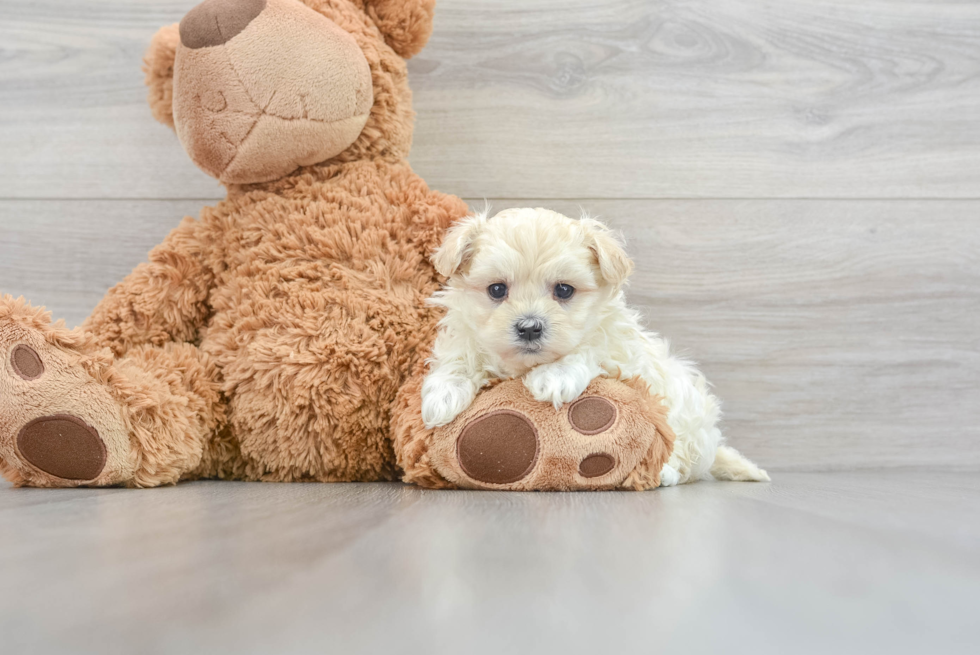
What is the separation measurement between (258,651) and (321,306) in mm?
697

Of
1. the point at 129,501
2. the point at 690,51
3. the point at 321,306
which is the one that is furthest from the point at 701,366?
the point at 129,501

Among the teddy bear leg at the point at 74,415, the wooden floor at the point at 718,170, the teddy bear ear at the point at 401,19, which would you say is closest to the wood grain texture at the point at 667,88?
the wooden floor at the point at 718,170

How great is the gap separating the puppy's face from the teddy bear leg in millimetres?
424

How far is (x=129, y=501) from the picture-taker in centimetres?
75

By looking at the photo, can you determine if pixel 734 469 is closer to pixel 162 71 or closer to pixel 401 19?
pixel 401 19

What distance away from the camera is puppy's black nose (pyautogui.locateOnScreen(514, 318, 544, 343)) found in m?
0.83

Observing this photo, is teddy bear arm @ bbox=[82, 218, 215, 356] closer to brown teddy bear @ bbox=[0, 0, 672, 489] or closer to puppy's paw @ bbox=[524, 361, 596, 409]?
brown teddy bear @ bbox=[0, 0, 672, 489]

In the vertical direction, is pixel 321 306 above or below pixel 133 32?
below

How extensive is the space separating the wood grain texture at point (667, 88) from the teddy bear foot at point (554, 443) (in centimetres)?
56

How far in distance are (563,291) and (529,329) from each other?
7 cm

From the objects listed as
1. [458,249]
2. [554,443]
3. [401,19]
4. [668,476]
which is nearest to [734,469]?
[668,476]

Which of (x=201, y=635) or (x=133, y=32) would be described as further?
(x=133, y=32)

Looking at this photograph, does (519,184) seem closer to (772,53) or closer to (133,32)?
(772,53)

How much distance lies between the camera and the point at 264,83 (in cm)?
97
